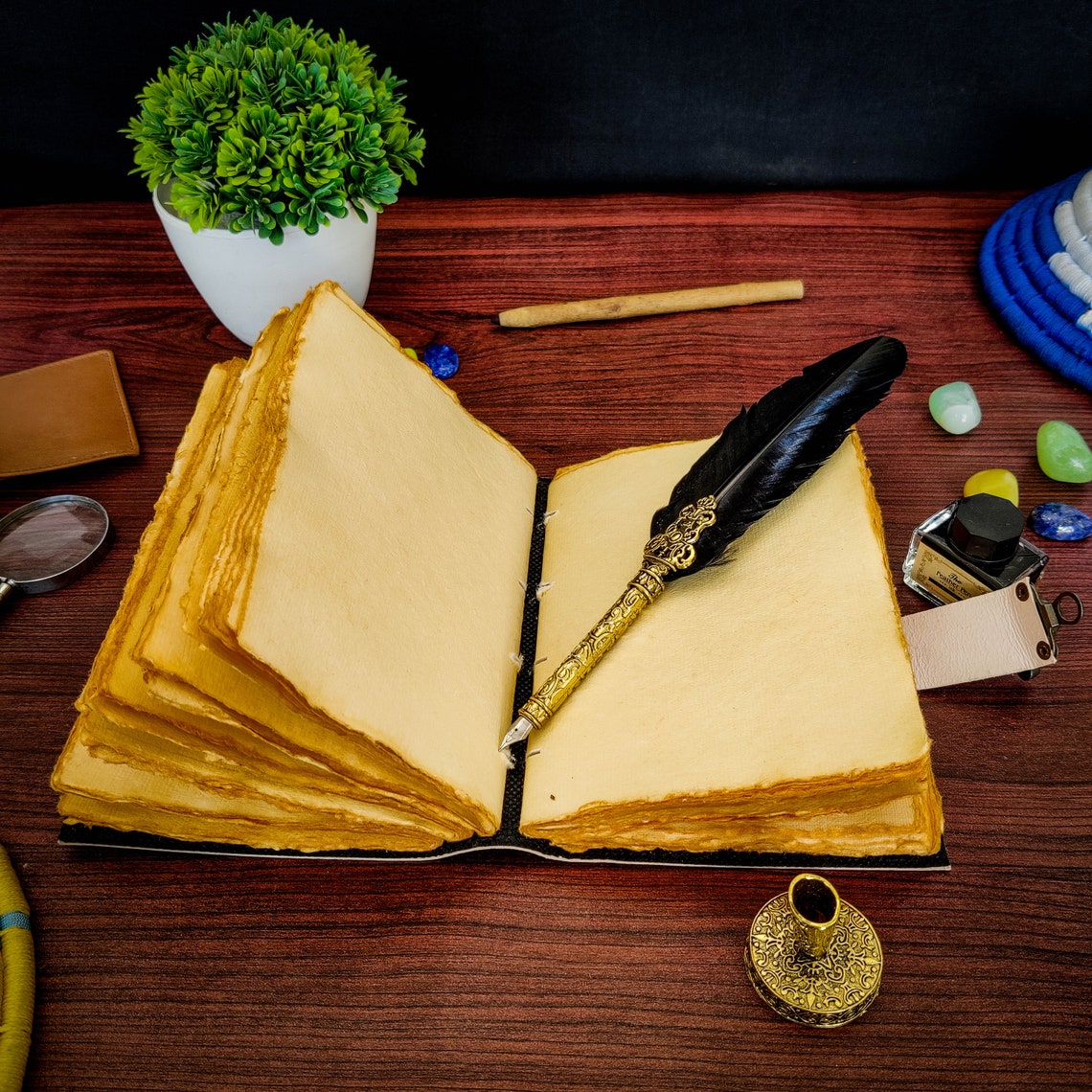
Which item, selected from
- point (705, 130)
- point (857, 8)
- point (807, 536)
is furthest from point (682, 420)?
point (857, 8)

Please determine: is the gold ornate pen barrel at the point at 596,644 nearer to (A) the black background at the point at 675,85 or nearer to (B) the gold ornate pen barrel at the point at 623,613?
(B) the gold ornate pen barrel at the point at 623,613

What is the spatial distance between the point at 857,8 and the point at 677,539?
1055mm

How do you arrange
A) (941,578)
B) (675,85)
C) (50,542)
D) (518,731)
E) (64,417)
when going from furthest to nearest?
(675,85) < (64,417) < (50,542) < (941,578) < (518,731)

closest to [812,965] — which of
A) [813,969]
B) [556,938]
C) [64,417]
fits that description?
[813,969]

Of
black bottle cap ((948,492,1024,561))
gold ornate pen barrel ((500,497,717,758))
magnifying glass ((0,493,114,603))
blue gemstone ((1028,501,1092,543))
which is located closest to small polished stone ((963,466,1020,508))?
blue gemstone ((1028,501,1092,543))

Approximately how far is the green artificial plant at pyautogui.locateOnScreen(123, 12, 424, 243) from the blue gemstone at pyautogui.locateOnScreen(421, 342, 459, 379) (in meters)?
0.24

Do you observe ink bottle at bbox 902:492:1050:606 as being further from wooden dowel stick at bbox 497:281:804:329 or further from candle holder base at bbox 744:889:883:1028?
wooden dowel stick at bbox 497:281:804:329

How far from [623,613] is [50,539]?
71cm

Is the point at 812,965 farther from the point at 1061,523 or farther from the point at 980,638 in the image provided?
the point at 1061,523

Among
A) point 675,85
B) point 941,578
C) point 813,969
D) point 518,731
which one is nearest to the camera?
point 813,969

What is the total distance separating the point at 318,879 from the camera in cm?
81

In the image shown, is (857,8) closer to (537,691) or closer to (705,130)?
(705,130)

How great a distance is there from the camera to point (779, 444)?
3.01ft

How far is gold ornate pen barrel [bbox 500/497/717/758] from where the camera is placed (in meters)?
0.82
